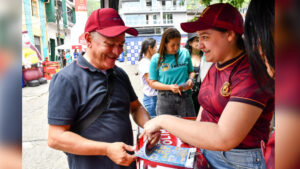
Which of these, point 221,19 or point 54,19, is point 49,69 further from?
point 221,19

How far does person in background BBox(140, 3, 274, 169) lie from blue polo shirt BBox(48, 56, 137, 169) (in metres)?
0.28

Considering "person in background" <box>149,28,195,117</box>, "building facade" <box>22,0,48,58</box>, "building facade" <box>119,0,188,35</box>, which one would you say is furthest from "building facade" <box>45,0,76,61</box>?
"person in background" <box>149,28,195,117</box>

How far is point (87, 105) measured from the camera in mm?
1347

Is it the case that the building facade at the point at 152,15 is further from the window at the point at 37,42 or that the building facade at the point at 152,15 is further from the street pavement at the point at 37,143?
the street pavement at the point at 37,143

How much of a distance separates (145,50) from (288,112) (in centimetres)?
362

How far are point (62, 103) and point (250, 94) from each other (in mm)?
1009

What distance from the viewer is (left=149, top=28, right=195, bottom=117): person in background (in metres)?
2.97

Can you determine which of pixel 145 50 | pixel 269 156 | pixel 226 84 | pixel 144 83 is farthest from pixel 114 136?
pixel 145 50

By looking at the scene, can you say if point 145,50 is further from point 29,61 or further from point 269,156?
point 29,61

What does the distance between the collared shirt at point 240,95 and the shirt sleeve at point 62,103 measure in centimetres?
81

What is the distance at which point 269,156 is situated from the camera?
0.86m

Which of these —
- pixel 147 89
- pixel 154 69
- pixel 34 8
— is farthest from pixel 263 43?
pixel 34 8

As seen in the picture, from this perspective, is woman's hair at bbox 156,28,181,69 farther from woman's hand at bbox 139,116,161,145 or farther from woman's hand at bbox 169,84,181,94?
woman's hand at bbox 139,116,161,145

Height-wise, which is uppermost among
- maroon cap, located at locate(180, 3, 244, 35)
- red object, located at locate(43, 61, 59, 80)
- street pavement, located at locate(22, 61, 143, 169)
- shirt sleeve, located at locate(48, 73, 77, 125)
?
maroon cap, located at locate(180, 3, 244, 35)
